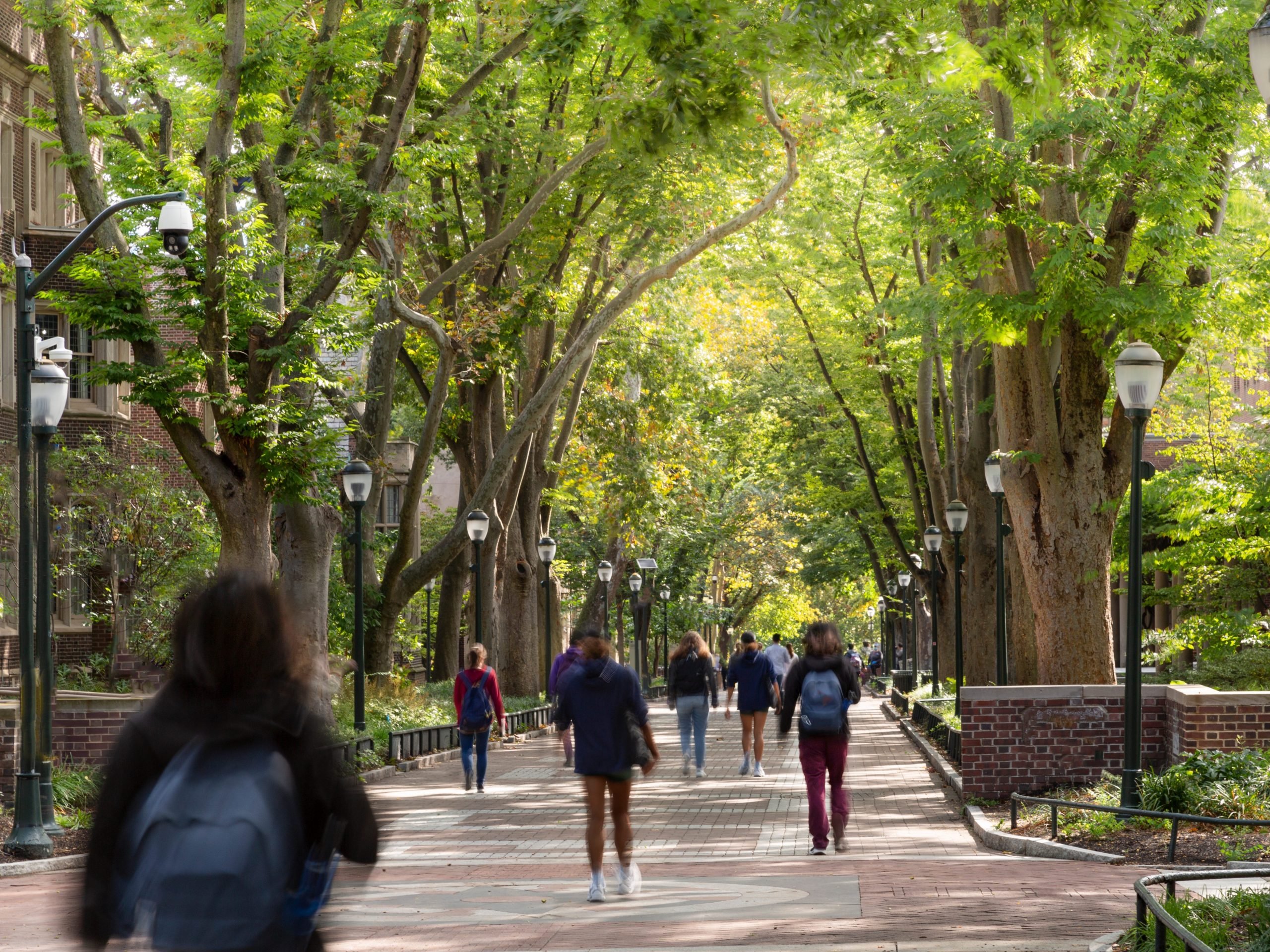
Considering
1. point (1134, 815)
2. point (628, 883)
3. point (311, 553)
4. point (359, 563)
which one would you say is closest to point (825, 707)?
point (1134, 815)

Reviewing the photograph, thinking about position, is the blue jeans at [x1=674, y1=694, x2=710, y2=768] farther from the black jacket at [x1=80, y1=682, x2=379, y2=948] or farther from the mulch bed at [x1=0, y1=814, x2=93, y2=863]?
the black jacket at [x1=80, y1=682, x2=379, y2=948]

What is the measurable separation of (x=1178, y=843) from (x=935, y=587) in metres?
22.8

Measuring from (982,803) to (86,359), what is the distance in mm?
21367

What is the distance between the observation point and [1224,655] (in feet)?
73.2

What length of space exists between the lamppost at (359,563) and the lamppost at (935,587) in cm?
1264

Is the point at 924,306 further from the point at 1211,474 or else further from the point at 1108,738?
the point at 1108,738

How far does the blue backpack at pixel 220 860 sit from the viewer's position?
324 centimetres

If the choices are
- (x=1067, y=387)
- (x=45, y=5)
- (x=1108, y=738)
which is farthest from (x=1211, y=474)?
(x=45, y=5)

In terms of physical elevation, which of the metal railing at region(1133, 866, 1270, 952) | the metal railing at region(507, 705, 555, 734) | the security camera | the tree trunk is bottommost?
the metal railing at region(507, 705, 555, 734)

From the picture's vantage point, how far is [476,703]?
17.3m

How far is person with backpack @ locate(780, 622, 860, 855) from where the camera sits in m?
11.9

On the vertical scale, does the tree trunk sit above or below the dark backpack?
above

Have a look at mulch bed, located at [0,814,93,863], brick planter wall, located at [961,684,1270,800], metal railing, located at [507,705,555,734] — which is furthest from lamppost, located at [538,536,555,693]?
mulch bed, located at [0,814,93,863]

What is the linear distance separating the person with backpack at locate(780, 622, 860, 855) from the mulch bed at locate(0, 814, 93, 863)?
19.4 feet
